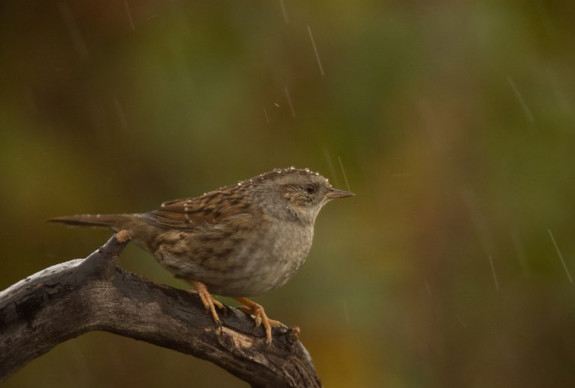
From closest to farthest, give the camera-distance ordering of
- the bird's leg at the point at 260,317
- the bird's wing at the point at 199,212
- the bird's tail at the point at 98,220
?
1. the bird's leg at the point at 260,317
2. the bird's tail at the point at 98,220
3. the bird's wing at the point at 199,212

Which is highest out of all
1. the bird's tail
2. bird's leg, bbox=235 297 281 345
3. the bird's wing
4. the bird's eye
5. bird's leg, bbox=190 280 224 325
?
the bird's tail

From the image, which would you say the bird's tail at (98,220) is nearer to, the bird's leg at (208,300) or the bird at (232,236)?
the bird at (232,236)

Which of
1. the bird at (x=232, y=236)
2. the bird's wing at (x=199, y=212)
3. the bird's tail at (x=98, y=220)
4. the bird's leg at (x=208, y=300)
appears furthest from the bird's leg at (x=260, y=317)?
the bird's tail at (x=98, y=220)

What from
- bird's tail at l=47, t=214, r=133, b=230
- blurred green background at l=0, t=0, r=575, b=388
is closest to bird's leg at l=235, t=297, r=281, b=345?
bird's tail at l=47, t=214, r=133, b=230

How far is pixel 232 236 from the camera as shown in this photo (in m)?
5.53

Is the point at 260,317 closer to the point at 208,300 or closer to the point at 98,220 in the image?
the point at 208,300

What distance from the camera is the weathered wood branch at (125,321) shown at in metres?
4.55

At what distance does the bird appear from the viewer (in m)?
5.44

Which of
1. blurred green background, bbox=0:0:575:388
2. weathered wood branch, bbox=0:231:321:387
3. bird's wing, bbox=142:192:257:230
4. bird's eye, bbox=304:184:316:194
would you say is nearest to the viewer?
weathered wood branch, bbox=0:231:321:387

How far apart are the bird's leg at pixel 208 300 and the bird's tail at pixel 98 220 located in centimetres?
63

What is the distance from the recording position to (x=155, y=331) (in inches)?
194

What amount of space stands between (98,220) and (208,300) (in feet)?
2.75

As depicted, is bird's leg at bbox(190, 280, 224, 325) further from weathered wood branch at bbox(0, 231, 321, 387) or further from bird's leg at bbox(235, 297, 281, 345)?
bird's leg at bbox(235, 297, 281, 345)

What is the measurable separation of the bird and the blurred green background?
166 centimetres
